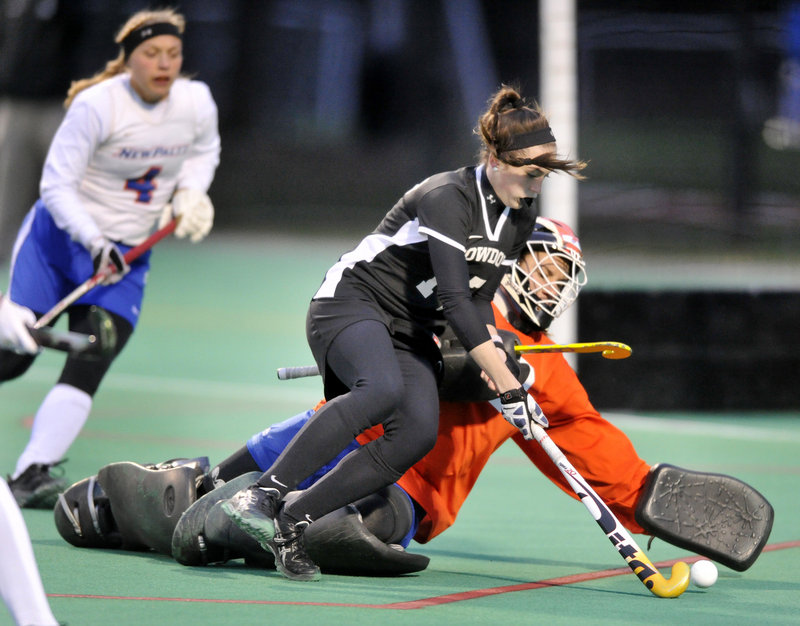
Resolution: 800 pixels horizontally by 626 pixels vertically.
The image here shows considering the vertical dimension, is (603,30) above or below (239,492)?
above

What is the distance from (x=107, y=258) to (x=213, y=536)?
1607mm

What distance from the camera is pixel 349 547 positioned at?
395 cm

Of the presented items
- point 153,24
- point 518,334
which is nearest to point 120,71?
point 153,24

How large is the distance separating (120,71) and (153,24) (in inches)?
11.6

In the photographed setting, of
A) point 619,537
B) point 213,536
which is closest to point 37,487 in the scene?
point 213,536

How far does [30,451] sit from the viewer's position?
5.29 m

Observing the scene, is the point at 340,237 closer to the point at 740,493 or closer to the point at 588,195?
the point at 588,195

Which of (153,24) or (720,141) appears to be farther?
(720,141)

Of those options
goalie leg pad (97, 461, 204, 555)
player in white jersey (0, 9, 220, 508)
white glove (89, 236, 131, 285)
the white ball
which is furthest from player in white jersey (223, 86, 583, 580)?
player in white jersey (0, 9, 220, 508)

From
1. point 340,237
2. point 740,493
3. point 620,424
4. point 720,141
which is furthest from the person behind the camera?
point 720,141

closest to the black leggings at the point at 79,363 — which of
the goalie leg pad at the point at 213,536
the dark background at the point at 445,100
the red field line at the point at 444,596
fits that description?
the goalie leg pad at the point at 213,536

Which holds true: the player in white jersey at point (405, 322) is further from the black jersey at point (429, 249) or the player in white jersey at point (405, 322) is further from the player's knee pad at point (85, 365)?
the player's knee pad at point (85, 365)

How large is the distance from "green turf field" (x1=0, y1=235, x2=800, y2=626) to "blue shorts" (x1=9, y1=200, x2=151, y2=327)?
829 millimetres

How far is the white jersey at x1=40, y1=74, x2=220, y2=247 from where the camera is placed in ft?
17.6
